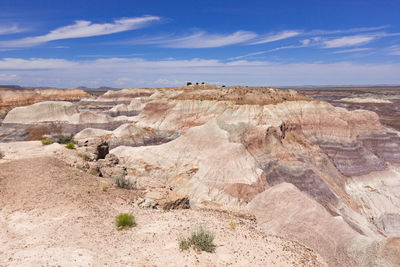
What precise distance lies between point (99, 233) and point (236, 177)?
14.3 m

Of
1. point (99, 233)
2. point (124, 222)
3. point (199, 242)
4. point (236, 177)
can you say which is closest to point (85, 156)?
point (124, 222)

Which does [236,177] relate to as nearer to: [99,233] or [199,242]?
[199,242]

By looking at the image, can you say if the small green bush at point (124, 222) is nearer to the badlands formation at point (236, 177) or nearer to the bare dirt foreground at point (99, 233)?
the bare dirt foreground at point (99, 233)

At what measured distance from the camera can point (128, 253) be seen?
6.27 meters

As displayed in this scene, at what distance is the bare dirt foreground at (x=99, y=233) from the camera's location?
19.9 ft

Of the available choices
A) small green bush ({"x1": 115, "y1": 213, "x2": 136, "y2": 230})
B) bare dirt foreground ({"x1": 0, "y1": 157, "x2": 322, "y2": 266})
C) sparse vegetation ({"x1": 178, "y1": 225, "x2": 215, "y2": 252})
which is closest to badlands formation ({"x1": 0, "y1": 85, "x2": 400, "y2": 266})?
bare dirt foreground ({"x1": 0, "y1": 157, "x2": 322, "y2": 266})

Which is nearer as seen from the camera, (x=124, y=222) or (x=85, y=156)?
(x=124, y=222)

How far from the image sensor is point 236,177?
20.2 metres

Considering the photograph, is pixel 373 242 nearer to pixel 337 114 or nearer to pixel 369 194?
pixel 369 194

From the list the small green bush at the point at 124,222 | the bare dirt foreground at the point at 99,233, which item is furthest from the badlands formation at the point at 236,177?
the small green bush at the point at 124,222

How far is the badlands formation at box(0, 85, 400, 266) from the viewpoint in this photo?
744cm

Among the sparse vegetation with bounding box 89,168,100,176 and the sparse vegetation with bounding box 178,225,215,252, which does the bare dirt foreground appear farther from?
the sparse vegetation with bounding box 89,168,100,176

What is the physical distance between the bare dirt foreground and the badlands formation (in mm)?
55

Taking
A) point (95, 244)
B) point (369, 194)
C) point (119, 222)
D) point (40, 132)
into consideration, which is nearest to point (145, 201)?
point (119, 222)
